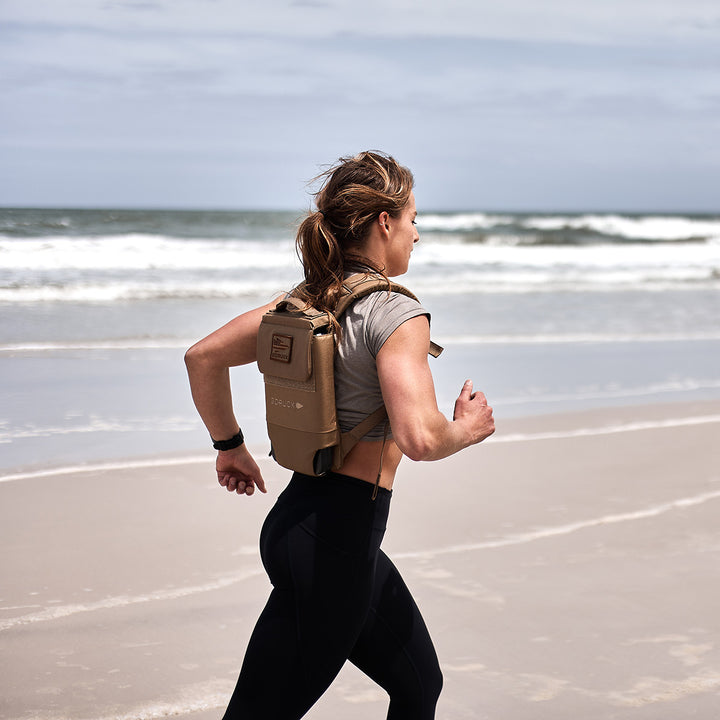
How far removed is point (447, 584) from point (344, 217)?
7.24 ft

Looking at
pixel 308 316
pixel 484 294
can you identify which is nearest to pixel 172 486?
pixel 308 316

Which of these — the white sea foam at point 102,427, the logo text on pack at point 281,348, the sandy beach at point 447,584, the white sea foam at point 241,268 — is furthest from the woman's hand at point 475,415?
the white sea foam at point 241,268

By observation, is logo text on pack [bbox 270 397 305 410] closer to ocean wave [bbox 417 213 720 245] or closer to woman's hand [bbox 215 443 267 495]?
woman's hand [bbox 215 443 267 495]

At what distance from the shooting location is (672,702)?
2863mm

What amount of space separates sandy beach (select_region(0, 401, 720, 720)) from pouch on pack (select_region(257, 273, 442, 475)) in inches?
48.3

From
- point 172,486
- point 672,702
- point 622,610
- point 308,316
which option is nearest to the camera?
point 308,316

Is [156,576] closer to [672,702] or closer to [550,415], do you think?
[672,702]

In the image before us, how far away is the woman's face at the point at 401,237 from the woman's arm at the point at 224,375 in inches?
10.4

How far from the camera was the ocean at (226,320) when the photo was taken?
250 inches

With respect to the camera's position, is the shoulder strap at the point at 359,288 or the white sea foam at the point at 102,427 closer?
the shoulder strap at the point at 359,288

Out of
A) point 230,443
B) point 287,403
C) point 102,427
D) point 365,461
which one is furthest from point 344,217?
point 102,427

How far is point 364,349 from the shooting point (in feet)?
6.07

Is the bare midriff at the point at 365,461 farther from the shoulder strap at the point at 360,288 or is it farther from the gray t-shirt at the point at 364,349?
the shoulder strap at the point at 360,288

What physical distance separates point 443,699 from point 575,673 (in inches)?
18.5
